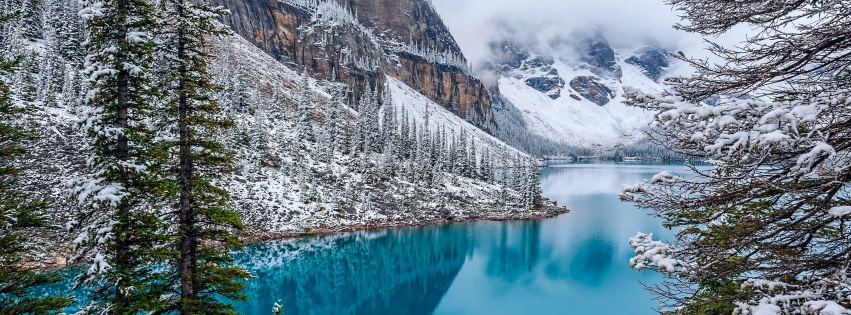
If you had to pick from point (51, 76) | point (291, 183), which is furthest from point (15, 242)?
point (51, 76)

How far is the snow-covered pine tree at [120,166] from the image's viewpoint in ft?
28.3

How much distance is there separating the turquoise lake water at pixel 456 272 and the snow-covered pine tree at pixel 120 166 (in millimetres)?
17654

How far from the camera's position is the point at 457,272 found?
120 ft

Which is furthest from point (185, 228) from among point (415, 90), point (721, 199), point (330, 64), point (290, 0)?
point (415, 90)

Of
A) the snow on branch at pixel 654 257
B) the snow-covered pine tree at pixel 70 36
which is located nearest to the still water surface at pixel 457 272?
the snow on branch at pixel 654 257

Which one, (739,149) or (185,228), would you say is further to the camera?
(185,228)

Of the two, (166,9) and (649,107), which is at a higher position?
(166,9)

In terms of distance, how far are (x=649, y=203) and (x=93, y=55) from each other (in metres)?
11.6

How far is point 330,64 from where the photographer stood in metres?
129

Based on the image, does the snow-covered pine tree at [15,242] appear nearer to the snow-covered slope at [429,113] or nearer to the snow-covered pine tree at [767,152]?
the snow-covered pine tree at [767,152]

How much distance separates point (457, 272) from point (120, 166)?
1227 inches

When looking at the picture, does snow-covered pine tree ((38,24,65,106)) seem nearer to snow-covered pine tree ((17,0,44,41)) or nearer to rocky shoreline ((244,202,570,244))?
snow-covered pine tree ((17,0,44,41))

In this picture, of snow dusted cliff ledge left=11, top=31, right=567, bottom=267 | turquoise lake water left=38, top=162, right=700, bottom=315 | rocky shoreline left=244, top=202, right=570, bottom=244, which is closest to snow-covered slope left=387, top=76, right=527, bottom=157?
snow dusted cliff ledge left=11, top=31, right=567, bottom=267

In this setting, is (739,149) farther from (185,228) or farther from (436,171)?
(436,171)
